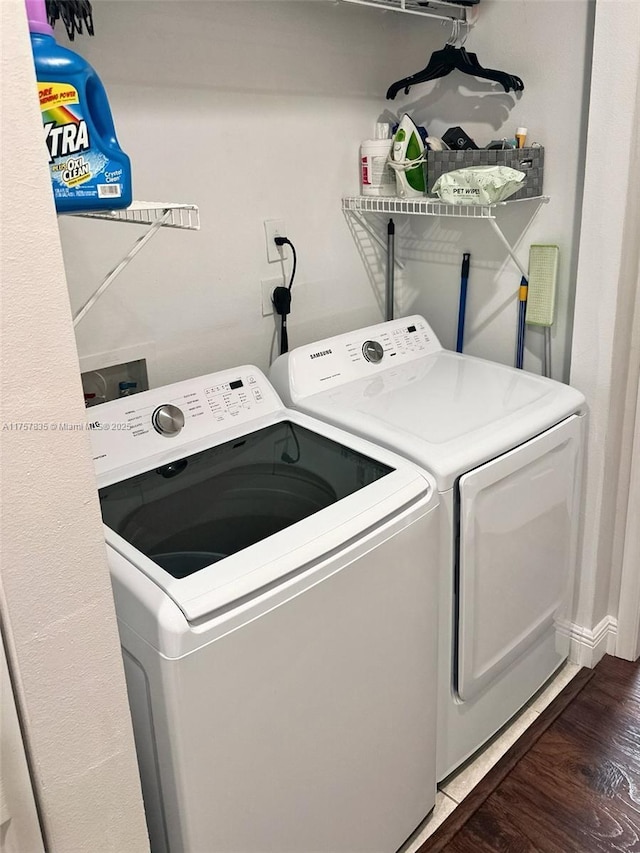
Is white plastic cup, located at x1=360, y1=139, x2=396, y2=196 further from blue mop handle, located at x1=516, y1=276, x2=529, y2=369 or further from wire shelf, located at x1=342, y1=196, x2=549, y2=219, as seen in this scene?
blue mop handle, located at x1=516, y1=276, x2=529, y2=369

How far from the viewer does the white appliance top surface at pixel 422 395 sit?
1686 millimetres

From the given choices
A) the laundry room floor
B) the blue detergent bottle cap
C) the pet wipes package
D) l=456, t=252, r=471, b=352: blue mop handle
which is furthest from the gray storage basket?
the laundry room floor

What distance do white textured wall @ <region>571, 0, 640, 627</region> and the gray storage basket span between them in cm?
17

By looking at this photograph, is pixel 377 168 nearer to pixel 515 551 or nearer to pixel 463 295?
pixel 463 295

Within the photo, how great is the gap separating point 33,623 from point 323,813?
2.92 ft

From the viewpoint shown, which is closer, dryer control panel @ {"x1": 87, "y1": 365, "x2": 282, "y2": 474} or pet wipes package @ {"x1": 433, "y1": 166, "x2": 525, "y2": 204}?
dryer control panel @ {"x1": 87, "y1": 365, "x2": 282, "y2": 474}

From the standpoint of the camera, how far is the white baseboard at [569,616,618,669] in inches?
89.2

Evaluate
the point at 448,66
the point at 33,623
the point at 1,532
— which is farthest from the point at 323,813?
the point at 448,66

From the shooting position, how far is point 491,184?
1.87m

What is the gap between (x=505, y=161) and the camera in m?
1.96

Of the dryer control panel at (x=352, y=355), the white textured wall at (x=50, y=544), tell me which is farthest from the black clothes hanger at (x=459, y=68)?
the white textured wall at (x=50, y=544)

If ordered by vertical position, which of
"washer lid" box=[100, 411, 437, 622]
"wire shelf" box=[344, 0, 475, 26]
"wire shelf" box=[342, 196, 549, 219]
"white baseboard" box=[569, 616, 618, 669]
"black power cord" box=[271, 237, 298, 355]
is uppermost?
"wire shelf" box=[344, 0, 475, 26]

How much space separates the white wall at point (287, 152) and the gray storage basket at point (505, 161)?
56 millimetres

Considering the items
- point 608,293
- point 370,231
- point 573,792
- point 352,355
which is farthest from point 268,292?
point 573,792
